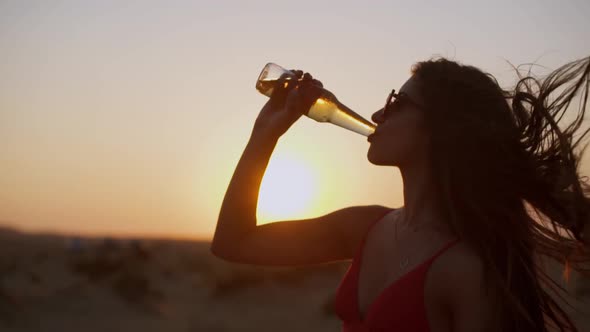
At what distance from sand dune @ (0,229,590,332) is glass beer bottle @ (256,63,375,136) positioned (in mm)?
11510

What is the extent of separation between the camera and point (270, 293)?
21.2m

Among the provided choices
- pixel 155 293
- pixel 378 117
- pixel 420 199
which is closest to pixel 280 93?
pixel 378 117

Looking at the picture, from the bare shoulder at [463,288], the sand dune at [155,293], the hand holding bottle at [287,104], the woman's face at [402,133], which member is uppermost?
the hand holding bottle at [287,104]

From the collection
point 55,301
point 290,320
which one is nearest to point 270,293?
point 290,320

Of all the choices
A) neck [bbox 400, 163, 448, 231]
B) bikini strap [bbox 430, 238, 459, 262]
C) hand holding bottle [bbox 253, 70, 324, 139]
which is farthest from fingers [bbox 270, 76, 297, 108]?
bikini strap [bbox 430, 238, 459, 262]

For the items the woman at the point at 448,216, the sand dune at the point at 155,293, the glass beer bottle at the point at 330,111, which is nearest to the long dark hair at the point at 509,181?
the woman at the point at 448,216

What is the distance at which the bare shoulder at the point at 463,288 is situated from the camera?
297 centimetres

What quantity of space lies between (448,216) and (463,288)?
1.47 feet

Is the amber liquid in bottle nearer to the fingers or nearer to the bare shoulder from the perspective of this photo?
the fingers

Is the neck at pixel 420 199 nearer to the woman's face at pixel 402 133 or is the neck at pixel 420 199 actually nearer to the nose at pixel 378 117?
the woman's face at pixel 402 133

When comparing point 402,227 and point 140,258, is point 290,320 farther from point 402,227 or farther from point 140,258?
point 402,227

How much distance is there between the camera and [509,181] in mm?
3492

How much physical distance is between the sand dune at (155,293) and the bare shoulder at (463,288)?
13.3 meters

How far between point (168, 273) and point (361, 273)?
2069 cm
